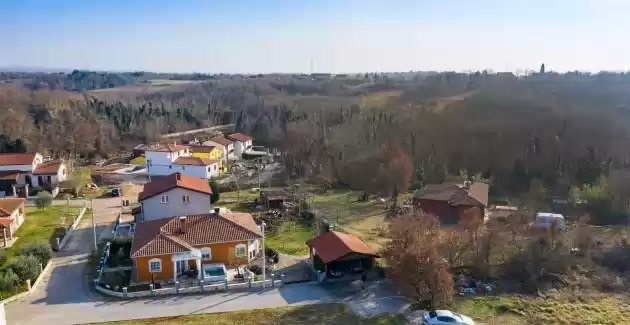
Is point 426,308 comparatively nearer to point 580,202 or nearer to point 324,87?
point 580,202

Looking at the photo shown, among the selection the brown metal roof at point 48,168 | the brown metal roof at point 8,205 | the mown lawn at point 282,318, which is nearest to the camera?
the mown lawn at point 282,318

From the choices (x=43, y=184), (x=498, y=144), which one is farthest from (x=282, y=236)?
(x=498, y=144)

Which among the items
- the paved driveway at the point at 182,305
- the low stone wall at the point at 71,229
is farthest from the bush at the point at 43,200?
the paved driveway at the point at 182,305

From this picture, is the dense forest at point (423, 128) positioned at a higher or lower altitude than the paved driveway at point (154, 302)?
higher

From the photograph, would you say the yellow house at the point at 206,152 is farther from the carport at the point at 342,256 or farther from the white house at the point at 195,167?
the carport at the point at 342,256

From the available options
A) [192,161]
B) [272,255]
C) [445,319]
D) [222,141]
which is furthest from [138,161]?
[445,319]

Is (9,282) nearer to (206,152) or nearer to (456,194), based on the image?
(456,194)
